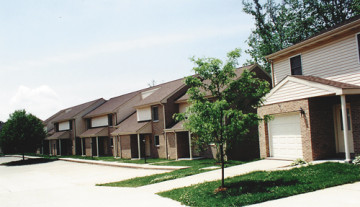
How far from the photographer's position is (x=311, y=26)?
1339 inches

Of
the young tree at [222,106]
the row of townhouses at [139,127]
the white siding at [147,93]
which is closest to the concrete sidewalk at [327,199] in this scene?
the young tree at [222,106]

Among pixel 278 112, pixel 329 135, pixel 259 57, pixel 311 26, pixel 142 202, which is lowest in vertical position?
pixel 142 202

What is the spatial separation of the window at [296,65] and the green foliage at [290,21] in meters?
15.9

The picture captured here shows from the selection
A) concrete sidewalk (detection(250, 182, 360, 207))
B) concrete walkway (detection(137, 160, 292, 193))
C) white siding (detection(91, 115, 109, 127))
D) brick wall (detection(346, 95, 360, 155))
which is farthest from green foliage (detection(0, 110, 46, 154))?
concrete sidewalk (detection(250, 182, 360, 207))

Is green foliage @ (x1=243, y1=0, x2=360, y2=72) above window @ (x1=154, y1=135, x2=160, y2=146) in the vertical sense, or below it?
above

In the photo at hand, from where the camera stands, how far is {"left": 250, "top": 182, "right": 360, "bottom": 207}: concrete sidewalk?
7367mm

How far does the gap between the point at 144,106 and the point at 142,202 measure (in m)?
20.4

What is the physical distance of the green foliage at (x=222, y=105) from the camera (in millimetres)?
10025

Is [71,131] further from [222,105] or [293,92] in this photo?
[222,105]

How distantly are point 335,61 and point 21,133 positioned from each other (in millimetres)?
34312

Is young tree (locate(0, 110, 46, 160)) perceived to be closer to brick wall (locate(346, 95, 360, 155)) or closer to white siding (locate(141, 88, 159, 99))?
white siding (locate(141, 88, 159, 99))

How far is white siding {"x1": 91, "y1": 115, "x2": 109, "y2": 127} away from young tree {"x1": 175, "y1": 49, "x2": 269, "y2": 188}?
96.2ft

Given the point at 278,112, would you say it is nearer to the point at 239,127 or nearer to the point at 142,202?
the point at 239,127

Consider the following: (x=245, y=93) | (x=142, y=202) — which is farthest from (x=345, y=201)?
(x=142, y=202)
